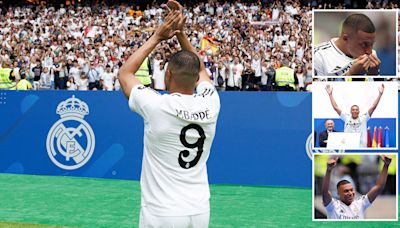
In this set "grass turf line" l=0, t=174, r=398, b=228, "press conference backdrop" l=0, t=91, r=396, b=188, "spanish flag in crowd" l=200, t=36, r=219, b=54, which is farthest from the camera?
"spanish flag in crowd" l=200, t=36, r=219, b=54

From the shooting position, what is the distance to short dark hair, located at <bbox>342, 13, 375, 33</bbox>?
5.84m

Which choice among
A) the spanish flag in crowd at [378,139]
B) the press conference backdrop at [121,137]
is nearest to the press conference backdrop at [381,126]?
the spanish flag in crowd at [378,139]

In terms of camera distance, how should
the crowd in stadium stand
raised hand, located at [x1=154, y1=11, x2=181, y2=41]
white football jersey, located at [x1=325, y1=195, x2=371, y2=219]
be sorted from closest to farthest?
raised hand, located at [x1=154, y1=11, x2=181, y2=41]
white football jersey, located at [x1=325, y1=195, x2=371, y2=219]
the crowd in stadium stand

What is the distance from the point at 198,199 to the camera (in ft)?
13.6

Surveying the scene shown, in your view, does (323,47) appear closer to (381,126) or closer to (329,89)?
(329,89)

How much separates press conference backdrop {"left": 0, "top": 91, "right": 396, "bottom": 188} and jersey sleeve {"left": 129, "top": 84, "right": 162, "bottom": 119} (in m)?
7.74

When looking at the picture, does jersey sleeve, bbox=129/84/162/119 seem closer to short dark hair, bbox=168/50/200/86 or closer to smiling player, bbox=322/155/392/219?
short dark hair, bbox=168/50/200/86

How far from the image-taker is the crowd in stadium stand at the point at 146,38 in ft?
72.6

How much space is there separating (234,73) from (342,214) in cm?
1590

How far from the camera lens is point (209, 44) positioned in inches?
1003

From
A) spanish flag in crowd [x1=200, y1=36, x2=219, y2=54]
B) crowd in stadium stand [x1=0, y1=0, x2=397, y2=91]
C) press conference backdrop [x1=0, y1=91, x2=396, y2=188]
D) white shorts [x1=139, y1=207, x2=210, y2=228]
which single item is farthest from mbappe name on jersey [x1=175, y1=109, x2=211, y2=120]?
spanish flag in crowd [x1=200, y1=36, x2=219, y2=54]

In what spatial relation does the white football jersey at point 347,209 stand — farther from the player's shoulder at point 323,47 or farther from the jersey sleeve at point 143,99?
the jersey sleeve at point 143,99

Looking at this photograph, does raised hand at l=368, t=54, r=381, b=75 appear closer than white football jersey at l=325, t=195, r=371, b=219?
Yes

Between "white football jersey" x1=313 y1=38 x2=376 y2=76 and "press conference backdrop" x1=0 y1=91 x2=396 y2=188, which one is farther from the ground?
"white football jersey" x1=313 y1=38 x2=376 y2=76
